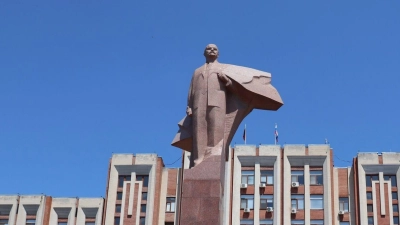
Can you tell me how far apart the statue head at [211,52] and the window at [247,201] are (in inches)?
1329

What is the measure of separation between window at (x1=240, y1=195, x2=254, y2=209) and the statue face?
33769mm

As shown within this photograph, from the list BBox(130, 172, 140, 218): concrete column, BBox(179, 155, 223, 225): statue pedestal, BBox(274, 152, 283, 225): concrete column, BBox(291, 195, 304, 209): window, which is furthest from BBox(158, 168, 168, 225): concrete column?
BBox(179, 155, 223, 225): statue pedestal

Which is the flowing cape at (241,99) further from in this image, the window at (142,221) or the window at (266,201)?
the window at (142,221)

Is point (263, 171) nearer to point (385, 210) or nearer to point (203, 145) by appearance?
point (385, 210)

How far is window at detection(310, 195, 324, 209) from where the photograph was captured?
153 ft

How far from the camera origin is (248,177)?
47.6 m

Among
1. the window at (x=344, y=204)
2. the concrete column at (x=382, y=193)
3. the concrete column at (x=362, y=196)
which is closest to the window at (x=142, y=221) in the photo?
the window at (x=344, y=204)

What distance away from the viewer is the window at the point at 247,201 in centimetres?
4681

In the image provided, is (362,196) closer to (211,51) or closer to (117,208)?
(117,208)

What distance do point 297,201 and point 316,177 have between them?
212cm

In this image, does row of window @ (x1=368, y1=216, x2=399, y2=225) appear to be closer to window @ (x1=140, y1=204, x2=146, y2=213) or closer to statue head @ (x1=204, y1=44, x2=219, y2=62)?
window @ (x1=140, y1=204, x2=146, y2=213)

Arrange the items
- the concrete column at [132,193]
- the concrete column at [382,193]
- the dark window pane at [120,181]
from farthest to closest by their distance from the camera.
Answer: the dark window pane at [120,181] → the concrete column at [132,193] → the concrete column at [382,193]

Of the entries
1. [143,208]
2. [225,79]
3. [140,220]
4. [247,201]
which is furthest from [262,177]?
[225,79]

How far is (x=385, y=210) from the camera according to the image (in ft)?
151
